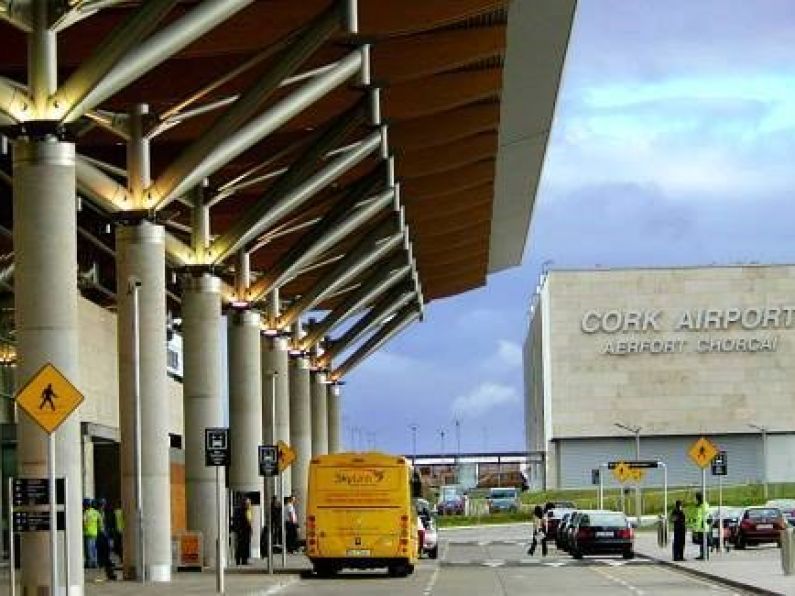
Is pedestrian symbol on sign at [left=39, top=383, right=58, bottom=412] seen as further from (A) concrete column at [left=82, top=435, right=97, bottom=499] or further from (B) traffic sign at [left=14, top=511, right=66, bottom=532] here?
(A) concrete column at [left=82, top=435, right=97, bottom=499]

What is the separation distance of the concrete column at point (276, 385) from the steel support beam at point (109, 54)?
113ft

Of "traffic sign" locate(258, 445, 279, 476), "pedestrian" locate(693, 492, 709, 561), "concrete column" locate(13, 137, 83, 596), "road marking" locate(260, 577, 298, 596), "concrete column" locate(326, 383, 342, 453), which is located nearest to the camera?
"concrete column" locate(13, 137, 83, 596)

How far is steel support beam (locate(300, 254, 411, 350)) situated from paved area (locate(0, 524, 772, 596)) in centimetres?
1691

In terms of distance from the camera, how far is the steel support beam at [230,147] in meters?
37.8

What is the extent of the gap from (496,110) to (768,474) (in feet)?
318

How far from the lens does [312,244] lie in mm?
55156

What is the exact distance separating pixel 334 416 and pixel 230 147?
62.0 m

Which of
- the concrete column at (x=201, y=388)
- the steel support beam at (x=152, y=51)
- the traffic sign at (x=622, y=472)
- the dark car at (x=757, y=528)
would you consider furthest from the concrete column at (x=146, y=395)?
the traffic sign at (x=622, y=472)

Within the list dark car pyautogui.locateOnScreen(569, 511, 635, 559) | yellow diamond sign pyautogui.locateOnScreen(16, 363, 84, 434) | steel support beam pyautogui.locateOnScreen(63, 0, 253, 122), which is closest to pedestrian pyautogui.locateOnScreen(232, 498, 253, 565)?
dark car pyautogui.locateOnScreen(569, 511, 635, 559)

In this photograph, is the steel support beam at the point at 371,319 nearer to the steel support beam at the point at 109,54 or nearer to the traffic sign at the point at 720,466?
the traffic sign at the point at 720,466

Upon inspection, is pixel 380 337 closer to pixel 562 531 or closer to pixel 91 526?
pixel 562 531

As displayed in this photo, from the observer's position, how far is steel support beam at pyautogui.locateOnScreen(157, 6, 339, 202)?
37.2m

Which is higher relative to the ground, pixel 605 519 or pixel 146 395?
pixel 146 395

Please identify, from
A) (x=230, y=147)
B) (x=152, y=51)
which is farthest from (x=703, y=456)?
(x=152, y=51)
